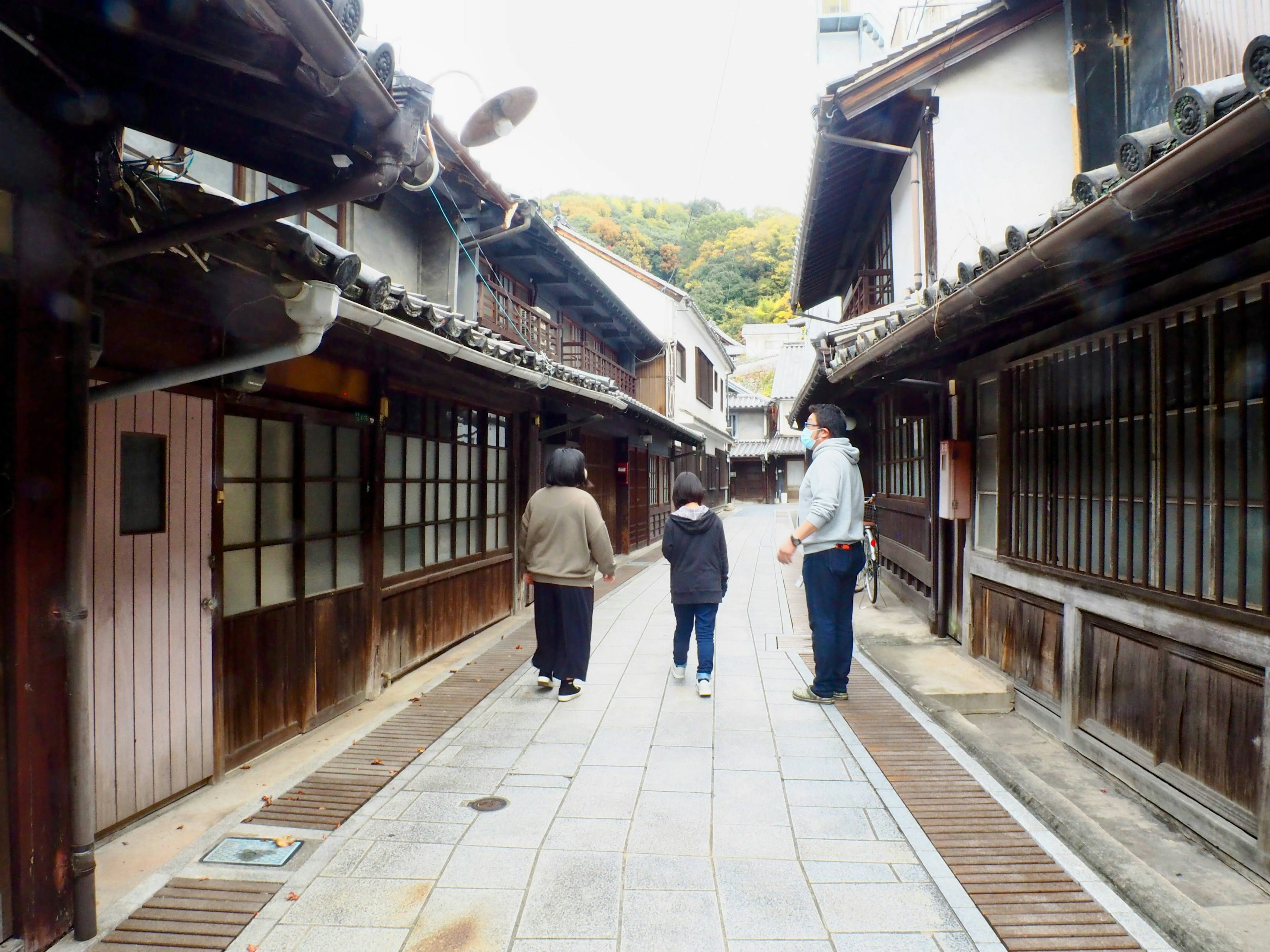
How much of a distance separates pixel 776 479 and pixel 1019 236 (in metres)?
42.8

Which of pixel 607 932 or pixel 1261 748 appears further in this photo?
pixel 1261 748

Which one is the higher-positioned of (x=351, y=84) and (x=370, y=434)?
(x=351, y=84)

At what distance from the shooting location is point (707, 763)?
16.3ft

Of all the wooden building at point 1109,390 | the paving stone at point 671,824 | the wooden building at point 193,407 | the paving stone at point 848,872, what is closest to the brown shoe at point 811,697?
the wooden building at point 1109,390

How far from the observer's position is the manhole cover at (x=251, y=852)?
12.1ft

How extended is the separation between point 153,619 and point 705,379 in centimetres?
2905

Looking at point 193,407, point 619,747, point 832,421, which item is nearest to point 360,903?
point 619,747

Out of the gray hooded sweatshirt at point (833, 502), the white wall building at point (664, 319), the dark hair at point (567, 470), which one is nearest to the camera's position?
the gray hooded sweatshirt at point (833, 502)

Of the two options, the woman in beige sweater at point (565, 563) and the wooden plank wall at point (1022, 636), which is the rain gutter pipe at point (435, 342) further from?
the wooden plank wall at point (1022, 636)

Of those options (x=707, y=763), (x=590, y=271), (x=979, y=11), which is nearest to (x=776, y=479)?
(x=590, y=271)

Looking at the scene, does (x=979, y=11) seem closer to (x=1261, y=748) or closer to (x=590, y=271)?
(x=1261, y=748)

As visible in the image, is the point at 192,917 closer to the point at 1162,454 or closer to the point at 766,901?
the point at 766,901

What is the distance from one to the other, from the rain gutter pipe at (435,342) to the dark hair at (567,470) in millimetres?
967

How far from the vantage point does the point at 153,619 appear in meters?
4.11
